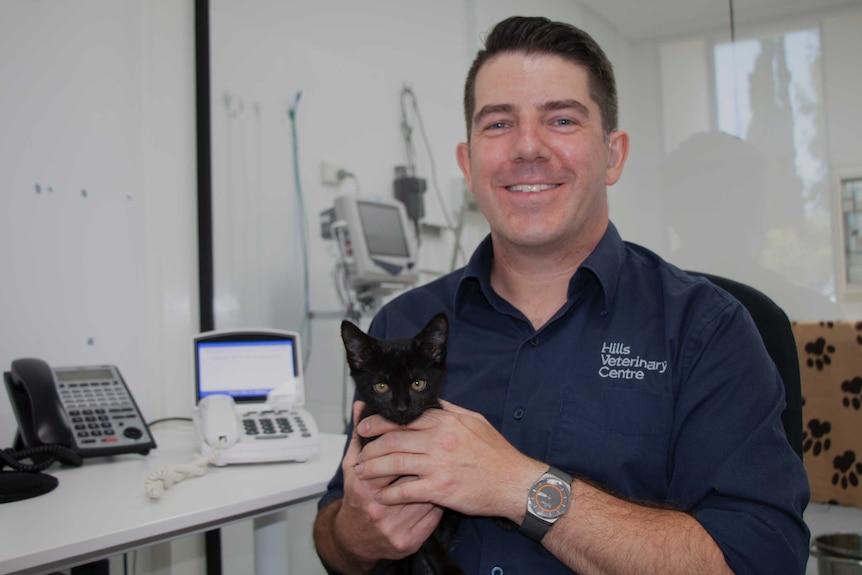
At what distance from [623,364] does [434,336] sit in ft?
0.99

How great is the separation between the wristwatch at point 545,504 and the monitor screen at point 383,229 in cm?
150

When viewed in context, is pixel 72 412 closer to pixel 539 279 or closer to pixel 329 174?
pixel 539 279

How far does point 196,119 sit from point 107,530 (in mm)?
1566

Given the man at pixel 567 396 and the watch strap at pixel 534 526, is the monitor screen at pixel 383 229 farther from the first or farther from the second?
the watch strap at pixel 534 526

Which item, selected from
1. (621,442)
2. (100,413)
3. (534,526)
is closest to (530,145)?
(621,442)

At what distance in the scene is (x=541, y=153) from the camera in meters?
1.17

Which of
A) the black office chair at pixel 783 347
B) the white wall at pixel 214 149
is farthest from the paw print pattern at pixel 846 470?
the black office chair at pixel 783 347

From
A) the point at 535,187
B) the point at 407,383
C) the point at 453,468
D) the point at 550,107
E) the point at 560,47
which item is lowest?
the point at 453,468

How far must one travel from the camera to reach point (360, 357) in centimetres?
102

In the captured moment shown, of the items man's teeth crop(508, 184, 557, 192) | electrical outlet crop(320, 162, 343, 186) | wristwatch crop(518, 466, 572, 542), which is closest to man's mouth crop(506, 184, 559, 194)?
man's teeth crop(508, 184, 557, 192)

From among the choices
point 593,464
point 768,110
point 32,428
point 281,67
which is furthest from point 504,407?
point 281,67

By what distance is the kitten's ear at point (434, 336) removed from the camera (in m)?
1.01

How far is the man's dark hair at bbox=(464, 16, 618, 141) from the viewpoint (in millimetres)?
1187

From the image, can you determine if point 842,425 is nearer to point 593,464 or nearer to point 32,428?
point 593,464
